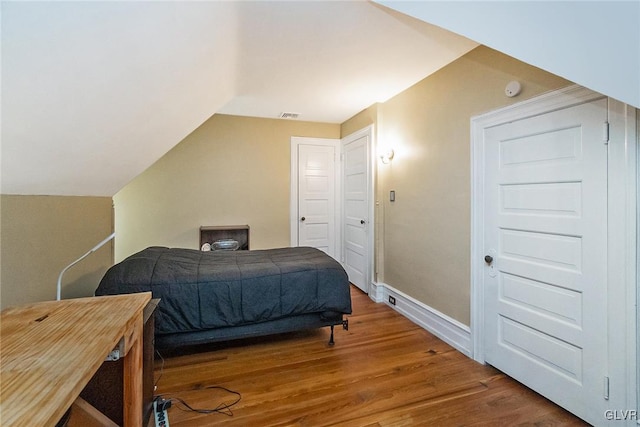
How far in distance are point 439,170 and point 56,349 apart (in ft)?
9.17

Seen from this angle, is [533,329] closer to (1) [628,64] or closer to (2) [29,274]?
(1) [628,64]

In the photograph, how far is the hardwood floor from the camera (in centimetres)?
169

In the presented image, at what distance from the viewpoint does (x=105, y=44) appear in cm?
126

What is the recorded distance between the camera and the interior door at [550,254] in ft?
5.20

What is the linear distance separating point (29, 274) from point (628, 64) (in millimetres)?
3034

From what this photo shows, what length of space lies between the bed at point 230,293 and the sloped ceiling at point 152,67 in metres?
0.85

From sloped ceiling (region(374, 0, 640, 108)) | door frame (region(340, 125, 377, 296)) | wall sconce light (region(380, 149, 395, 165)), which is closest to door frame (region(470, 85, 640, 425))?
sloped ceiling (region(374, 0, 640, 108))

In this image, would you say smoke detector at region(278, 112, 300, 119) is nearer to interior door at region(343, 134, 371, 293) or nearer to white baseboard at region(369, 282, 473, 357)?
interior door at region(343, 134, 371, 293)

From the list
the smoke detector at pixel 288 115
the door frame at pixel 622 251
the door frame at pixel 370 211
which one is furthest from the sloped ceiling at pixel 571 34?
the smoke detector at pixel 288 115

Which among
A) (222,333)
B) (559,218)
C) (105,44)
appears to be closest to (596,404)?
(559,218)

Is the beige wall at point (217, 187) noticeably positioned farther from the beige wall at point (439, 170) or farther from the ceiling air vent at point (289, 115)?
the beige wall at point (439, 170)

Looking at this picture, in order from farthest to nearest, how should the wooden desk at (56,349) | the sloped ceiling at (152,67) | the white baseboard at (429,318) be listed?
the white baseboard at (429,318)
the sloped ceiling at (152,67)
the wooden desk at (56,349)

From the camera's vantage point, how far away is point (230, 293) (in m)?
2.29

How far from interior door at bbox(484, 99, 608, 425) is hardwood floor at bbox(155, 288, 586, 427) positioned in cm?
21
